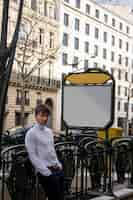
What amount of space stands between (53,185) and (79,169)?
5.65 feet


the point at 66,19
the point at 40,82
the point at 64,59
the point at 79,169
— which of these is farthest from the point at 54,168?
the point at 66,19

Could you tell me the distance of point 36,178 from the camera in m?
6.58

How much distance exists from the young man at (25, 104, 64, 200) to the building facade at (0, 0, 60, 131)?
149 feet

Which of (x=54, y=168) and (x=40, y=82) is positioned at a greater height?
(x=40, y=82)

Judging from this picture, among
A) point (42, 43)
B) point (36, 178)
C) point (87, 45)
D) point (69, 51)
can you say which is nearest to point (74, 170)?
point (36, 178)

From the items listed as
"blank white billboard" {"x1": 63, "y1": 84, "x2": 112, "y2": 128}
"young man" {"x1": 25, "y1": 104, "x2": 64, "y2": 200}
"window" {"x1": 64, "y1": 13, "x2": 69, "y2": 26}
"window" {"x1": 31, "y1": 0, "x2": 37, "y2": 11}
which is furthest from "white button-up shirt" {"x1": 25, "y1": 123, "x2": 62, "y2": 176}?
"window" {"x1": 64, "y1": 13, "x2": 69, "y2": 26}

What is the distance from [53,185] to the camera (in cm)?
633

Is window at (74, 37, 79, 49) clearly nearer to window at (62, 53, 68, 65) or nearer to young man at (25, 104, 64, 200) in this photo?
window at (62, 53, 68, 65)

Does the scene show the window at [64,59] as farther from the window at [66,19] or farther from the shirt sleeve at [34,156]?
the shirt sleeve at [34,156]

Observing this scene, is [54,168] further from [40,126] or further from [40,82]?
[40,82]

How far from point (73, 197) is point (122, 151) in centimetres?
207

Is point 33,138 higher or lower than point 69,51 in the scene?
lower

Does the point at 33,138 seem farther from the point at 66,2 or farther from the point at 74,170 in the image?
the point at 66,2

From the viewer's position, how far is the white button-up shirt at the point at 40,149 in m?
6.19
